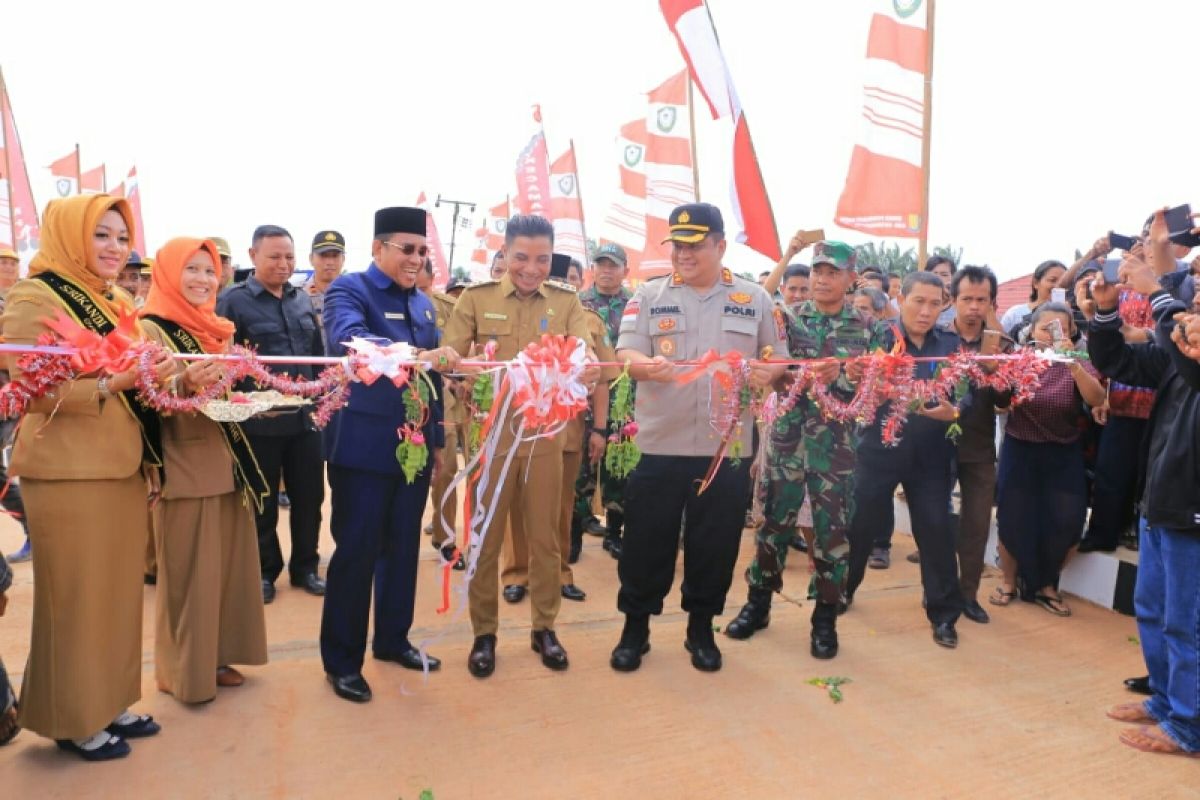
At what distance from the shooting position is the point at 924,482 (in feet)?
13.8

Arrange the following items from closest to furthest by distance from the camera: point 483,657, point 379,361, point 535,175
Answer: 1. point 379,361
2. point 483,657
3. point 535,175

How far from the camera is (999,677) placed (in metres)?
3.73

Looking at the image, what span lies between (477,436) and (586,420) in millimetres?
1992

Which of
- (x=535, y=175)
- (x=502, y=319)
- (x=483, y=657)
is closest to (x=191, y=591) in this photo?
(x=483, y=657)

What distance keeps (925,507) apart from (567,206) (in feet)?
32.2

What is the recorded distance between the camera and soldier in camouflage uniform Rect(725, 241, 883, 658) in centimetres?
392

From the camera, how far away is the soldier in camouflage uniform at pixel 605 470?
558 cm

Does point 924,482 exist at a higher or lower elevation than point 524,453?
lower

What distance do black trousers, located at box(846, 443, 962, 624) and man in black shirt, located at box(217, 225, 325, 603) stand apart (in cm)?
334

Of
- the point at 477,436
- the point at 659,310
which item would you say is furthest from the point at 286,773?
the point at 659,310

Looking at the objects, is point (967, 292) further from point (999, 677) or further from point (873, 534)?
A: point (999, 677)

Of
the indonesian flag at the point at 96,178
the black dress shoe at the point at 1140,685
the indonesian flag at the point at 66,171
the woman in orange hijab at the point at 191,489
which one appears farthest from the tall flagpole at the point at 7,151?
the black dress shoe at the point at 1140,685

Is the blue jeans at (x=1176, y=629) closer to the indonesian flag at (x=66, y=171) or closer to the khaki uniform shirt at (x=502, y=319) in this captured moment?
the khaki uniform shirt at (x=502, y=319)

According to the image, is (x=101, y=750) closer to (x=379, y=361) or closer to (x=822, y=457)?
(x=379, y=361)
